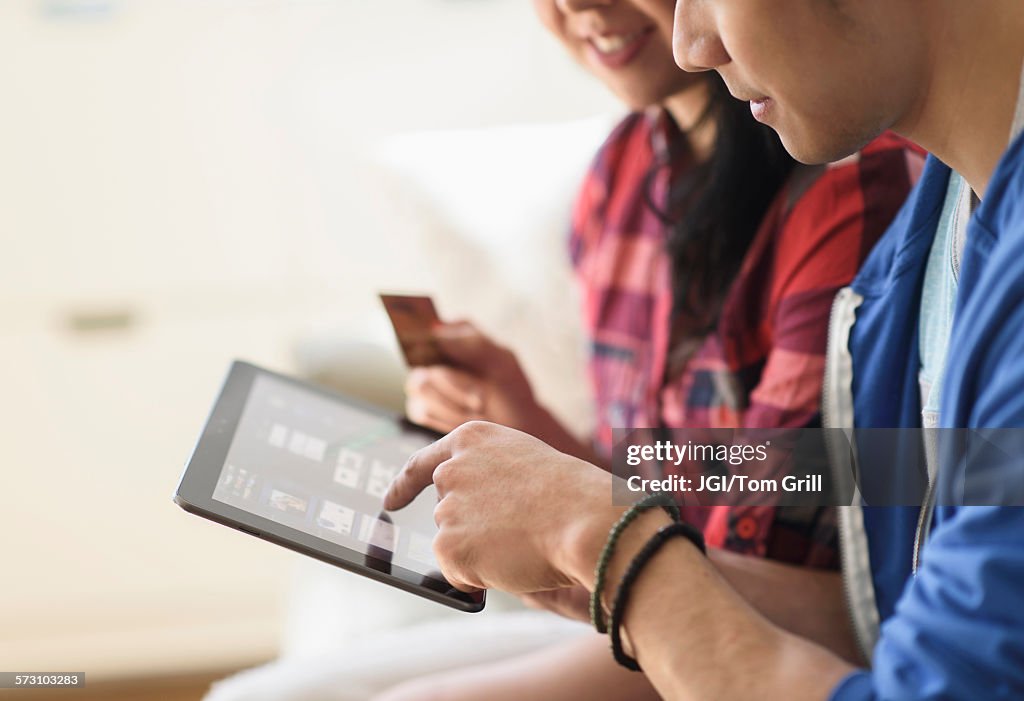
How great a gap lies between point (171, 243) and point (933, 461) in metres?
1.49

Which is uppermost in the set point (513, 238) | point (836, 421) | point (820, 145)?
point (513, 238)

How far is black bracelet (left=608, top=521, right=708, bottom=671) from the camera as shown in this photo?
0.63m

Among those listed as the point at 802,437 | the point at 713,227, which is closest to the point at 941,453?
the point at 802,437

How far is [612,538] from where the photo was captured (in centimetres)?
63

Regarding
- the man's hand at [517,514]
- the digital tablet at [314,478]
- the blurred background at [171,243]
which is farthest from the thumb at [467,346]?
the blurred background at [171,243]

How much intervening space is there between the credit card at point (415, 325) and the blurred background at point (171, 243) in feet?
2.67

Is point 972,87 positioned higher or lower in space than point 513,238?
lower

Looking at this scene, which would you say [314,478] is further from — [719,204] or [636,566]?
[719,204]

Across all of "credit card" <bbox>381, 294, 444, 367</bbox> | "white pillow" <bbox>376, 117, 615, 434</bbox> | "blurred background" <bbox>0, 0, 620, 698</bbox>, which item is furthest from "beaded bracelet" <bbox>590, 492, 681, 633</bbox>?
"blurred background" <bbox>0, 0, 620, 698</bbox>

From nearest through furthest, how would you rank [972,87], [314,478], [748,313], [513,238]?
[972,87] < [314,478] < [748,313] < [513,238]

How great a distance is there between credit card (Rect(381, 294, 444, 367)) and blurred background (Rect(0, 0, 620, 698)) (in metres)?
0.81

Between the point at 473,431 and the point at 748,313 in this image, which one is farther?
the point at 748,313

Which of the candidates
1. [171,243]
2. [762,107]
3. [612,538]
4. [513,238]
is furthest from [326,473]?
[171,243]

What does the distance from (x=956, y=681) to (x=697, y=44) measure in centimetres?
39
